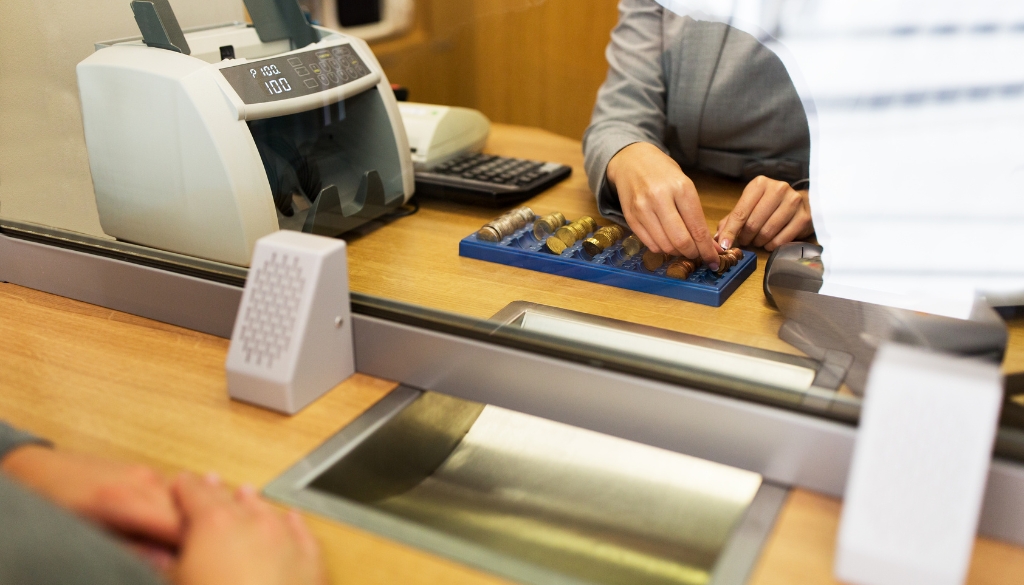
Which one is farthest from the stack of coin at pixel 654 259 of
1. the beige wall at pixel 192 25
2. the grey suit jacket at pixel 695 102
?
the beige wall at pixel 192 25

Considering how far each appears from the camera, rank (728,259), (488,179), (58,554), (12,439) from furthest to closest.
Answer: (488,179), (728,259), (12,439), (58,554)

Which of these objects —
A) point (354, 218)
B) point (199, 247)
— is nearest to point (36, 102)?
point (199, 247)

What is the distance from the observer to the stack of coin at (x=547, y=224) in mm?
934

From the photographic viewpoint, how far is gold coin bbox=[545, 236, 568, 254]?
90 cm

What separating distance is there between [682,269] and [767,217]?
0.10m

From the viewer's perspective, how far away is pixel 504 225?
951 millimetres

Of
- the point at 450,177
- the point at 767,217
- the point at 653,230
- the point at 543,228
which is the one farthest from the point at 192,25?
the point at 767,217

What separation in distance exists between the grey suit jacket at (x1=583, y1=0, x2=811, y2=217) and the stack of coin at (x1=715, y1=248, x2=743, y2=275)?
0.08 meters

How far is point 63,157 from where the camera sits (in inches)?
38.1

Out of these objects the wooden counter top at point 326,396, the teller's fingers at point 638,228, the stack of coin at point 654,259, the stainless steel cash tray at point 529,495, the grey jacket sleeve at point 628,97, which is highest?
the grey jacket sleeve at point 628,97

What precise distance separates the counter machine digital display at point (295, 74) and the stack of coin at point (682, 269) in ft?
1.51

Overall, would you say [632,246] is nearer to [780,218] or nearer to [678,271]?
[678,271]

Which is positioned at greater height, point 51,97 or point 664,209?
point 51,97

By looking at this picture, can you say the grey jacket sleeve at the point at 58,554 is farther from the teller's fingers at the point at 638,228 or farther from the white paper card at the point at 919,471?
the teller's fingers at the point at 638,228
